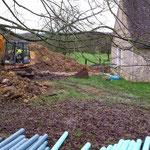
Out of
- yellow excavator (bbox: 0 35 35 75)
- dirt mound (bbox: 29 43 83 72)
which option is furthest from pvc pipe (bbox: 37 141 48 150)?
dirt mound (bbox: 29 43 83 72)

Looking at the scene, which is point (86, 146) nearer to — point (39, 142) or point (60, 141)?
point (60, 141)

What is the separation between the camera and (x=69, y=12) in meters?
4.42

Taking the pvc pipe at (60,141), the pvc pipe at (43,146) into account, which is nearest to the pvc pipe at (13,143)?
the pvc pipe at (43,146)

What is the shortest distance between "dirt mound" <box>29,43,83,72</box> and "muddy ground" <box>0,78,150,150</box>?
14.1m

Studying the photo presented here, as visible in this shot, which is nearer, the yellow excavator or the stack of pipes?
the stack of pipes

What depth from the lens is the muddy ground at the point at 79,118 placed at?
6.12m

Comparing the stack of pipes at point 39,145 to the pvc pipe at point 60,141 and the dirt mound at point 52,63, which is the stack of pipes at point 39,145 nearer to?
the pvc pipe at point 60,141

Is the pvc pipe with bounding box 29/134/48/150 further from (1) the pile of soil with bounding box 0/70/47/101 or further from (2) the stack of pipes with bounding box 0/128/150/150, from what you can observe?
(1) the pile of soil with bounding box 0/70/47/101

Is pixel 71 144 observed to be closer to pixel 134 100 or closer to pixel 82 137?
pixel 82 137

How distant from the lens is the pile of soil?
9.59 m

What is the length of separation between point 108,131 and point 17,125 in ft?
10.0

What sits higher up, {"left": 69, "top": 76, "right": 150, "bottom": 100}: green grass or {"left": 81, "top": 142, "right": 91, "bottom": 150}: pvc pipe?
{"left": 69, "top": 76, "right": 150, "bottom": 100}: green grass

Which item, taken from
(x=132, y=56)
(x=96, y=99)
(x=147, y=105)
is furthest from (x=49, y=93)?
(x=132, y=56)

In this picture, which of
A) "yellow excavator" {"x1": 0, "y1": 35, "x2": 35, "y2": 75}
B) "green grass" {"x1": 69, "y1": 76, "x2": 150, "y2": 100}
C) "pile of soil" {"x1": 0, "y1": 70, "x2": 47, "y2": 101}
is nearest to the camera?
"pile of soil" {"x1": 0, "y1": 70, "x2": 47, "y2": 101}
